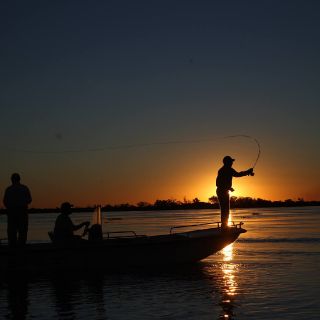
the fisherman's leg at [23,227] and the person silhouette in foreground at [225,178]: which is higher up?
the person silhouette in foreground at [225,178]

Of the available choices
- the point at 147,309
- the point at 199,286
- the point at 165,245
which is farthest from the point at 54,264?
the point at 147,309

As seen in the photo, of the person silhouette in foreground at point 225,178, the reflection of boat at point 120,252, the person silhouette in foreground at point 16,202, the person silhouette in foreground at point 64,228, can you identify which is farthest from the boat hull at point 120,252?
the person silhouette in foreground at point 225,178

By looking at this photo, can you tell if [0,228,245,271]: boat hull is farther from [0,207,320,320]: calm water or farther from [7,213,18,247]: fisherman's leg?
[0,207,320,320]: calm water

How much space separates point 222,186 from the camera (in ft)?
55.8

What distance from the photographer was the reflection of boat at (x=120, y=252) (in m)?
16.7

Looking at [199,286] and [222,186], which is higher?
[222,186]

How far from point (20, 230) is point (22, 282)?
140 centimetres

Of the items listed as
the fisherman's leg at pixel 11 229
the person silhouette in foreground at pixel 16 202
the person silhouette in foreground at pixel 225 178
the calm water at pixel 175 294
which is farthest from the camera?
the person silhouette in foreground at pixel 225 178

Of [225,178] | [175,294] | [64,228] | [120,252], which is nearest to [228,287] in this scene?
[175,294]

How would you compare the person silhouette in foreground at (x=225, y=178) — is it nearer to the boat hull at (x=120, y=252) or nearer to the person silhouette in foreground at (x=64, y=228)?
the boat hull at (x=120, y=252)

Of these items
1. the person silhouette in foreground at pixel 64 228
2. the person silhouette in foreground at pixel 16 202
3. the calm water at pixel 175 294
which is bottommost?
the calm water at pixel 175 294

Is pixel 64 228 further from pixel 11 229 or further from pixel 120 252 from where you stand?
pixel 120 252

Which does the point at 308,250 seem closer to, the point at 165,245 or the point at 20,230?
the point at 165,245

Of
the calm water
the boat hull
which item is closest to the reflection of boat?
the boat hull
